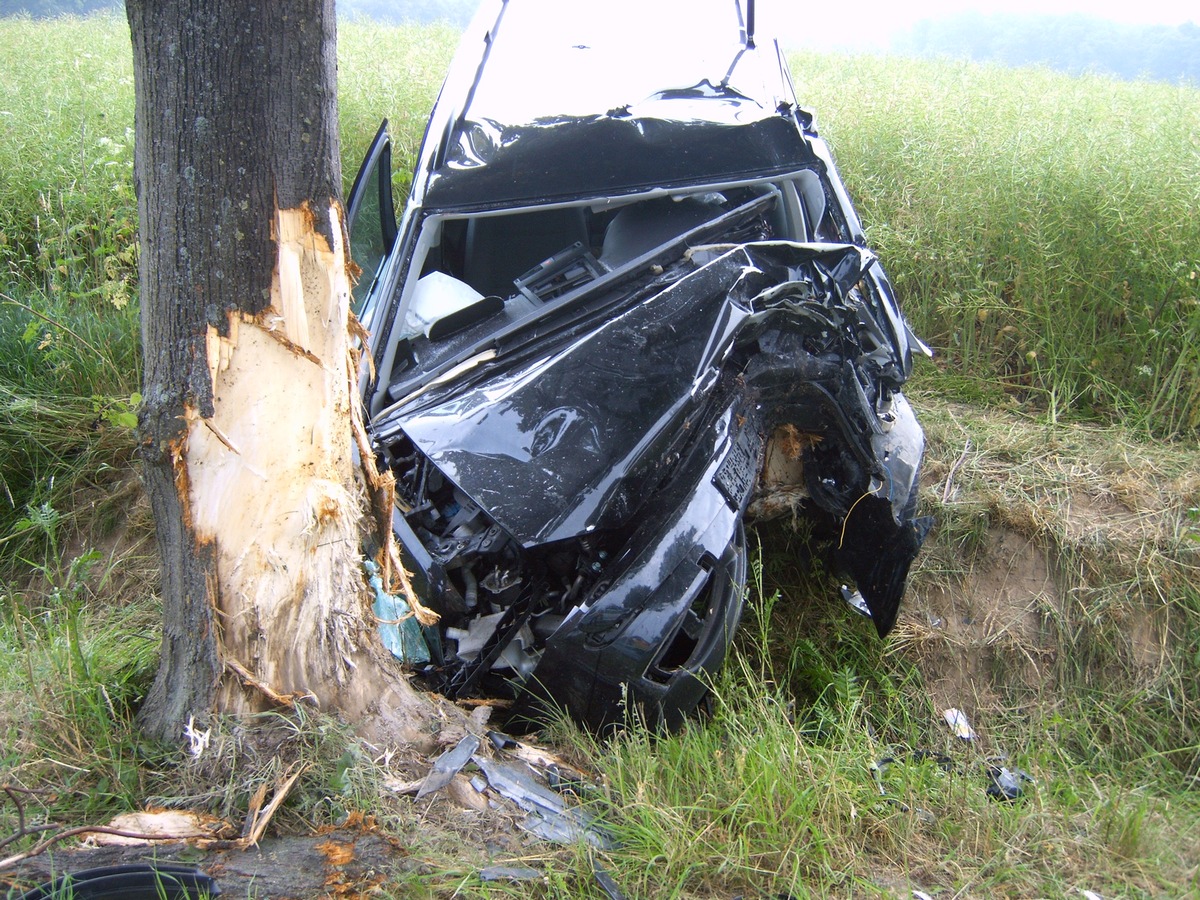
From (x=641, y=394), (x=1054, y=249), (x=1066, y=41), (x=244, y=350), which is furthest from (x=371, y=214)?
(x=1066, y=41)

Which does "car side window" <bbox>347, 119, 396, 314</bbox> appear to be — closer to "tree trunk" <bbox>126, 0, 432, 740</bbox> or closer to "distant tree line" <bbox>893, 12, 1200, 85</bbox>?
"tree trunk" <bbox>126, 0, 432, 740</bbox>

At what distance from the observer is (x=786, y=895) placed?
182 centimetres

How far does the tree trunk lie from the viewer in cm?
172

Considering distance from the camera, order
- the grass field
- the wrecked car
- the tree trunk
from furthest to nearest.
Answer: the wrecked car < the grass field < the tree trunk

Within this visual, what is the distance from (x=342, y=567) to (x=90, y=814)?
720 mm

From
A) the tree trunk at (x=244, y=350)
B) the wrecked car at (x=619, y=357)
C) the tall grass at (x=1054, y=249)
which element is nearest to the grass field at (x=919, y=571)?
the tall grass at (x=1054, y=249)

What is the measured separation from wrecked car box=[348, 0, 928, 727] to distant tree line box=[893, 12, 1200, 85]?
6158 millimetres

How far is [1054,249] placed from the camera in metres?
4.09

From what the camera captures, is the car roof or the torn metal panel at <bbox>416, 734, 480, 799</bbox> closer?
the torn metal panel at <bbox>416, 734, 480, 799</bbox>

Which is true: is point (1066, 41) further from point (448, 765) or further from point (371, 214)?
point (448, 765)

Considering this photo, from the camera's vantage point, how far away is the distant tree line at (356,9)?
9258 millimetres

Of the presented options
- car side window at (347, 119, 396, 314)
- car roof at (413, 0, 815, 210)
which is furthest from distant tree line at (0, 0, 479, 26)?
car roof at (413, 0, 815, 210)

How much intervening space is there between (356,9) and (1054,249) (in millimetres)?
8334

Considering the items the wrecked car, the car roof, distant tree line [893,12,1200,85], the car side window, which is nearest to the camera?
the wrecked car
